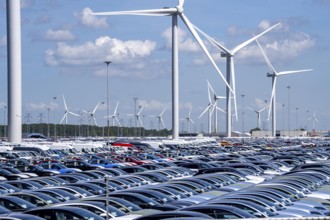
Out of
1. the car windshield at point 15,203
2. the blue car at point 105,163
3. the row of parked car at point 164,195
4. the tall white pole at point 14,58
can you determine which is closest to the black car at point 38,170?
the row of parked car at point 164,195

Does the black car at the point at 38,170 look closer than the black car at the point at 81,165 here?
Yes

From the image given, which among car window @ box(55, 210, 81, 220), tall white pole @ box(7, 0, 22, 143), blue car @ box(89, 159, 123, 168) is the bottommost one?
blue car @ box(89, 159, 123, 168)

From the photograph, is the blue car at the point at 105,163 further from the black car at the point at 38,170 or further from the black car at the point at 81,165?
the black car at the point at 38,170

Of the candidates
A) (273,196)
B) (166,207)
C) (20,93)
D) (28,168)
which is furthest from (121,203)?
(20,93)

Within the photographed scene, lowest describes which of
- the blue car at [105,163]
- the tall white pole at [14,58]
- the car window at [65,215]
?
the blue car at [105,163]

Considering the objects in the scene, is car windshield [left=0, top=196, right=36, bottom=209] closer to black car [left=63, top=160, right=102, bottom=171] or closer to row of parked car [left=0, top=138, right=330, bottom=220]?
row of parked car [left=0, top=138, right=330, bottom=220]

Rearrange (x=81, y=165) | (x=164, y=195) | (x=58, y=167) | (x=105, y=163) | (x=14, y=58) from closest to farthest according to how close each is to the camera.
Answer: (x=164, y=195), (x=58, y=167), (x=81, y=165), (x=105, y=163), (x=14, y=58)

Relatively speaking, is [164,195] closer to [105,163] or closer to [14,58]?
[105,163]

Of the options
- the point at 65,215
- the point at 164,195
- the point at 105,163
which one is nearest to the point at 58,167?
the point at 105,163

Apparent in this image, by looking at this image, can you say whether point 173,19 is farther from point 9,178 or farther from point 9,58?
point 9,178

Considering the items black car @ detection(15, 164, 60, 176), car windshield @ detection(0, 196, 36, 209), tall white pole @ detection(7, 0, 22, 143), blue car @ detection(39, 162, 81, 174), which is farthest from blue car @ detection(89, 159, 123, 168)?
car windshield @ detection(0, 196, 36, 209)

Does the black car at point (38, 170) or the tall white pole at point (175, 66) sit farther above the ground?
the tall white pole at point (175, 66)

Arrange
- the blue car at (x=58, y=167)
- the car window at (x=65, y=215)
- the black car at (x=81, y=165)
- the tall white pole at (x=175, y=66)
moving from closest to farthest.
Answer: the car window at (x=65, y=215) → the blue car at (x=58, y=167) → the black car at (x=81, y=165) → the tall white pole at (x=175, y=66)

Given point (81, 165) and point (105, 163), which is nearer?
point (81, 165)
